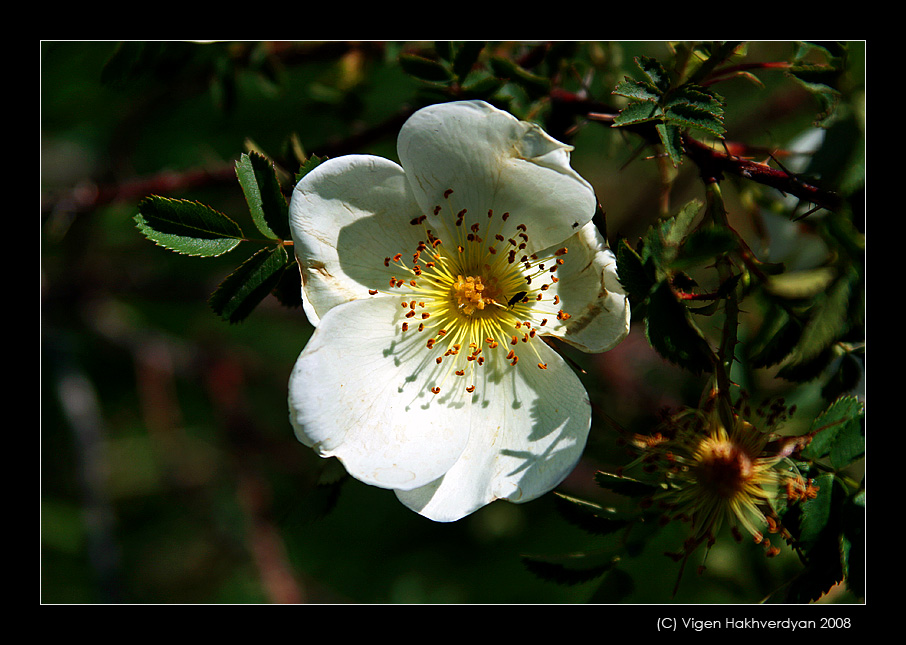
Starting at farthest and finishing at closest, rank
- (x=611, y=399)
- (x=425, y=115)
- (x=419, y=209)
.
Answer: (x=611, y=399) → (x=419, y=209) → (x=425, y=115)

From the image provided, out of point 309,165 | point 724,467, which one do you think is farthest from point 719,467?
point 309,165

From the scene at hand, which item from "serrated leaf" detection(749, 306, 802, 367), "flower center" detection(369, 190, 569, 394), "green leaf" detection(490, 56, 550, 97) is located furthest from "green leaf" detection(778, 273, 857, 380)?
"green leaf" detection(490, 56, 550, 97)

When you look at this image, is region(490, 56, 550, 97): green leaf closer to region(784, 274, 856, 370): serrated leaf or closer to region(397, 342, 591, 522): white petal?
region(397, 342, 591, 522): white petal

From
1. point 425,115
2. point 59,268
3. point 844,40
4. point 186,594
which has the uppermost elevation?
point 844,40

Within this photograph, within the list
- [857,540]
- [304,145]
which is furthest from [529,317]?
[304,145]

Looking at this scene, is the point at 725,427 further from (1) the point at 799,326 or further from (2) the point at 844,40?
(2) the point at 844,40

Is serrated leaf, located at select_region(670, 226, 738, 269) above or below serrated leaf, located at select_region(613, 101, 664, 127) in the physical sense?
below

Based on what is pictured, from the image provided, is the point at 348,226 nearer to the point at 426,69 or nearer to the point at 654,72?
the point at 426,69
